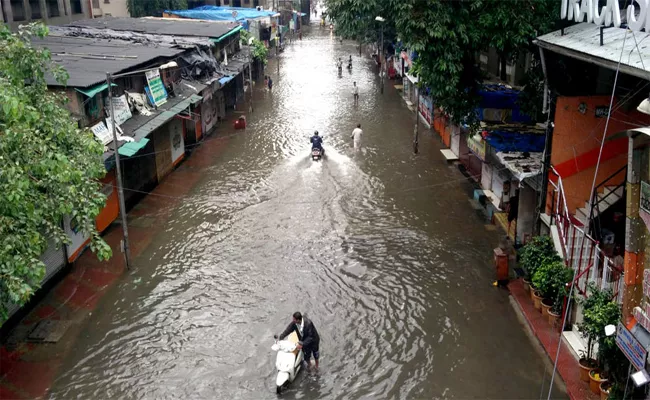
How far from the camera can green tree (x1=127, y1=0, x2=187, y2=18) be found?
172 ft

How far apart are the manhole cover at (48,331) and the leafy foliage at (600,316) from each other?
456 inches

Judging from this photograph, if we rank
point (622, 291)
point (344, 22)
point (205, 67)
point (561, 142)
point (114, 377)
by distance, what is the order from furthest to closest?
point (205, 67) < point (344, 22) < point (561, 142) < point (114, 377) < point (622, 291)

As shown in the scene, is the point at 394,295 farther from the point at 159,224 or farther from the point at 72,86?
the point at 72,86

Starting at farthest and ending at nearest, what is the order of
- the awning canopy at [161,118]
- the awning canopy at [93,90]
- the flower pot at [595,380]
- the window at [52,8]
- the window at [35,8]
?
the window at [52,8] < the window at [35,8] < the awning canopy at [161,118] < the awning canopy at [93,90] < the flower pot at [595,380]

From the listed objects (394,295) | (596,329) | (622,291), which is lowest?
(394,295)

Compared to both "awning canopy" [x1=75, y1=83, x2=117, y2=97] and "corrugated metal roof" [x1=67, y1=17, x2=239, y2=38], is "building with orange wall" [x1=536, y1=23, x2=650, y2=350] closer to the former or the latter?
"awning canopy" [x1=75, y1=83, x2=117, y2=97]

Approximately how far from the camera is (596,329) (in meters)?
10.3

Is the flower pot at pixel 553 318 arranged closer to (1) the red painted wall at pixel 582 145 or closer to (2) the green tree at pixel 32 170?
(1) the red painted wall at pixel 582 145

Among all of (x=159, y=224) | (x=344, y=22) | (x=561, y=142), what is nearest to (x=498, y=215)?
(x=561, y=142)

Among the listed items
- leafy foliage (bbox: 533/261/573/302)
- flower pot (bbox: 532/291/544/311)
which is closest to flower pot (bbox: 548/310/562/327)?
leafy foliage (bbox: 533/261/573/302)

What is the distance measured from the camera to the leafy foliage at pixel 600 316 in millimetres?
10234

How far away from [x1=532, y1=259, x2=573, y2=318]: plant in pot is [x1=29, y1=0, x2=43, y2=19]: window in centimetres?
3454

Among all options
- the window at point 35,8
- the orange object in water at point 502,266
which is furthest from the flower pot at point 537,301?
the window at point 35,8

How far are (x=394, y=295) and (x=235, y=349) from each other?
15.5ft
